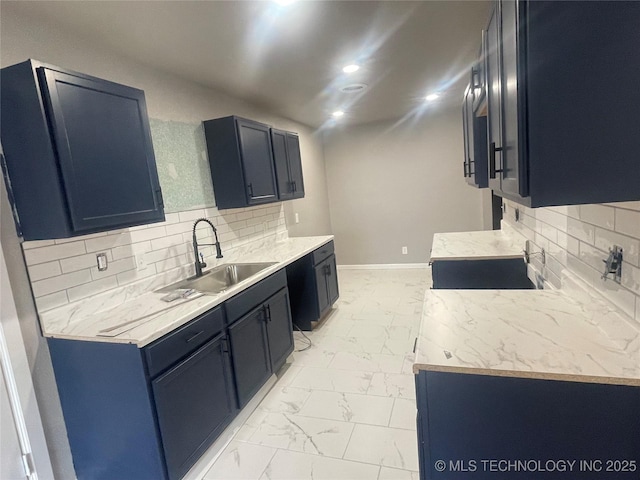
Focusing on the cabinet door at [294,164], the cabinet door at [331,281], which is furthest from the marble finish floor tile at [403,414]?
the cabinet door at [294,164]

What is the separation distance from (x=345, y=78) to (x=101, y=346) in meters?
2.66

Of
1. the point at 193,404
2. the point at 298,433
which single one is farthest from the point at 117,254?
the point at 298,433

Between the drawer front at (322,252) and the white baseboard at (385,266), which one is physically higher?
the drawer front at (322,252)

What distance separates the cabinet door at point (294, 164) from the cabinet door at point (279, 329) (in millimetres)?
1452

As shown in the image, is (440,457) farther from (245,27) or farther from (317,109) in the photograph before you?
(317,109)

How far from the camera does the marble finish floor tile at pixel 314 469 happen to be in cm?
173

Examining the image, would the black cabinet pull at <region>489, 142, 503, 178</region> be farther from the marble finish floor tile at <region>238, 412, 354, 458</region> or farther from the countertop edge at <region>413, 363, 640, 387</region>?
the marble finish floor tile at <region>238, 412, 354, 458</region>

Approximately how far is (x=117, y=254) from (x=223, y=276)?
880mm

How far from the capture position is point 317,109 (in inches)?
161

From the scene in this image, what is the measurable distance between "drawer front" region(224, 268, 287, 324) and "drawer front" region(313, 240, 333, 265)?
74 centimetres

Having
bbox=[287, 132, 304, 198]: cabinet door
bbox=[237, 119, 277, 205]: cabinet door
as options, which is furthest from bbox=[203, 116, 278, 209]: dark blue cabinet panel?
bbox=[287, 132, 304, 198]: cabinet door

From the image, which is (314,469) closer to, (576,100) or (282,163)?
(576,100)

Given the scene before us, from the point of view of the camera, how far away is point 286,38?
83.0 inches

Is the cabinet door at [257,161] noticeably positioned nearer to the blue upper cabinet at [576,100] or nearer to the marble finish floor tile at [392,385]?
the marble finish floor tile at [392,385]
